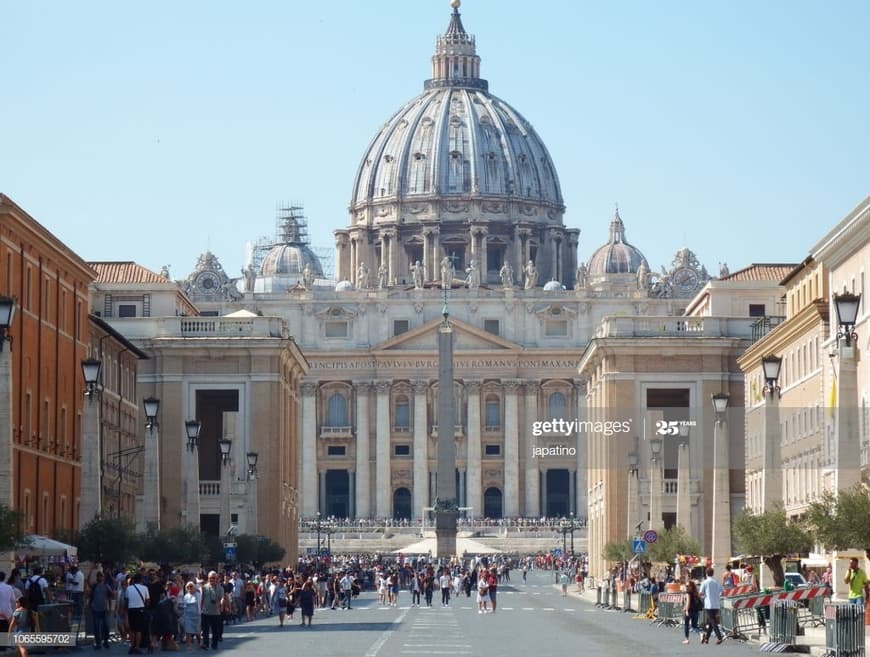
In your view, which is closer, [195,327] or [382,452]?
[195,327]

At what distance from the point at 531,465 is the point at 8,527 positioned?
439 ft

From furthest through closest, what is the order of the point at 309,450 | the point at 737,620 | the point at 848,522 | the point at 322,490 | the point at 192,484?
1. the point at 322,490
2. the point at 309,450
3. the point at 192,484
4. the point at 737,620
5. the point at 848,522

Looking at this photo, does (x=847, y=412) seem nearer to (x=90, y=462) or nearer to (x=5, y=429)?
(x=5, y=429)

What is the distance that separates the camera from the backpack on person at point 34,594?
141 feet

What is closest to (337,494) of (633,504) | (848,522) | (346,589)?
(633,504)

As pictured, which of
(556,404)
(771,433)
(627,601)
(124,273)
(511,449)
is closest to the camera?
(771,433)

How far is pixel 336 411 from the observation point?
177625mm

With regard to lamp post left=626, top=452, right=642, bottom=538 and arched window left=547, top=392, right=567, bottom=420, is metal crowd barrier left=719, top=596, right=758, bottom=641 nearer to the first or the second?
lamp post left=626, top=452, right=642, bottom=538

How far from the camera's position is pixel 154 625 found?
4456 centimetres

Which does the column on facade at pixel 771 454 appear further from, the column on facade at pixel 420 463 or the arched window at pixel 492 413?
the arched window at pixel 492 413

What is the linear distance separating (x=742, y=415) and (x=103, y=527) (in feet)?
163

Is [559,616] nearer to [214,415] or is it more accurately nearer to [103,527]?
[103,527]

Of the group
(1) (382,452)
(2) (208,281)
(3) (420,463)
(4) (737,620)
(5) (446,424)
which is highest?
(2) (208,281)

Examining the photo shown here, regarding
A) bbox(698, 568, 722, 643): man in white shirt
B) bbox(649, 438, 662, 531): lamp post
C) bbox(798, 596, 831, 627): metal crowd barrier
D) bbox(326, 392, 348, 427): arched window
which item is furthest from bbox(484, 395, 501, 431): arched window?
bbox(698, 568, 722, 643): man in white shirt
